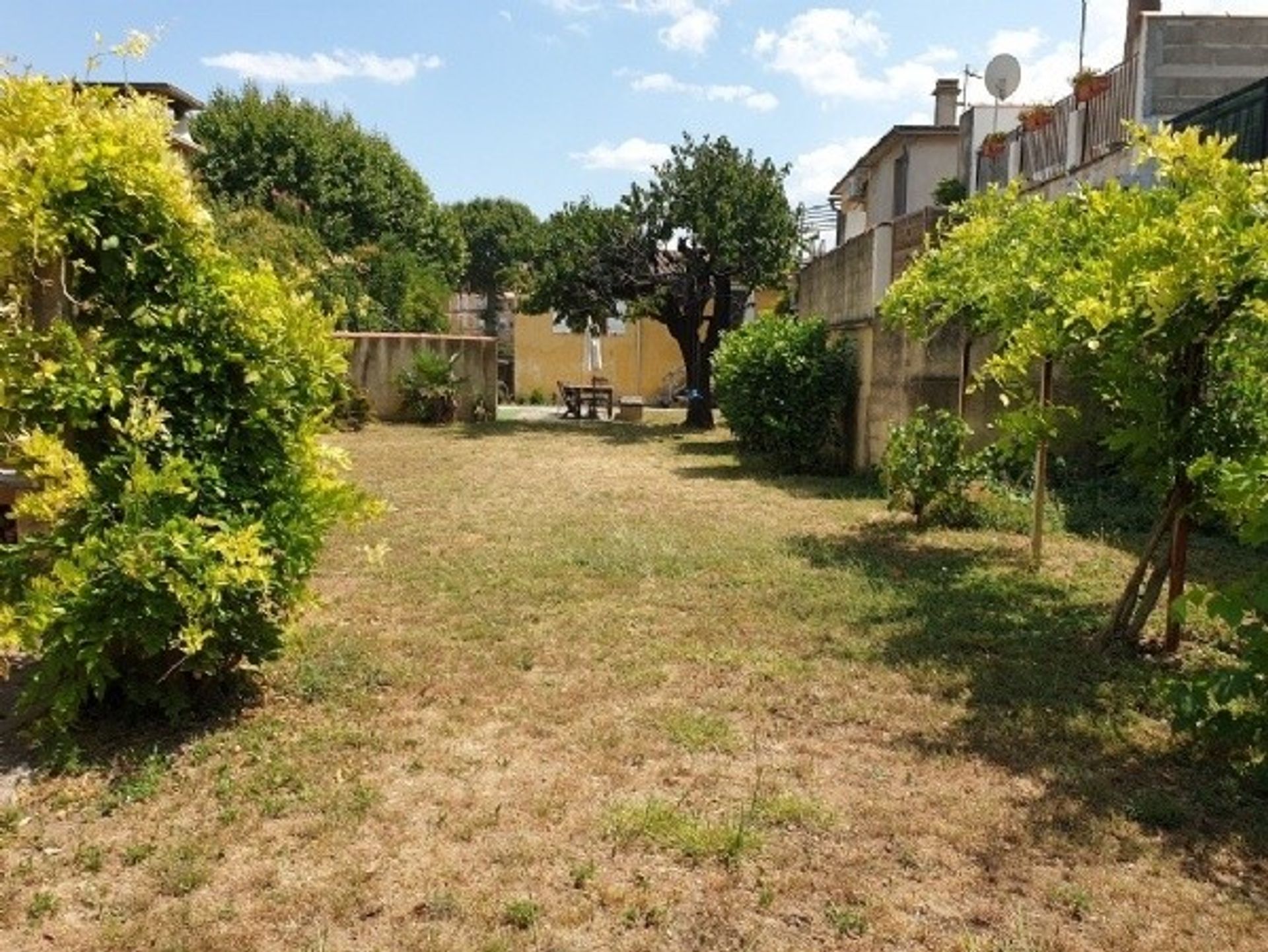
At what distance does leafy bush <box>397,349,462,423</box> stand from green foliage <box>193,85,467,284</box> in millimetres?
10002

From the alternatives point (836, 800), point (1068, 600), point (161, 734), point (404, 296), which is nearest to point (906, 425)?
point (1068, 600)

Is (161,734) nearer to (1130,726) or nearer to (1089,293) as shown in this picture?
(1130,726)

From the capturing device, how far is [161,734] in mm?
4027

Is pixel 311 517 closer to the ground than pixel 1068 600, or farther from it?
farther from it

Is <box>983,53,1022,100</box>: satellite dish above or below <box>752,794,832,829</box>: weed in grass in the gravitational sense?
above

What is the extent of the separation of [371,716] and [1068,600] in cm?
445

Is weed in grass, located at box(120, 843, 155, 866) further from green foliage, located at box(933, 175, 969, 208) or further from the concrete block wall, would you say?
green foliage, located at box(933, 175, 969, 208)

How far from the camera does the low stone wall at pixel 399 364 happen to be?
64.3ft

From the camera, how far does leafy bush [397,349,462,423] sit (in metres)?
19.6

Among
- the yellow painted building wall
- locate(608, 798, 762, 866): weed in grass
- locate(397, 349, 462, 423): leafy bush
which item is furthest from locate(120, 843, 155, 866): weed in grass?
the yellow painted building wall

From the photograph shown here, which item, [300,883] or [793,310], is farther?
[793,310]

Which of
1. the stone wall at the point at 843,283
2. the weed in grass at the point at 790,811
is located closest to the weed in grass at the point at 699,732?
the weed in grass at the point at 790,811

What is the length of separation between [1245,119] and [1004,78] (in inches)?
378

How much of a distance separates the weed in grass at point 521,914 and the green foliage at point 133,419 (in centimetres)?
171
